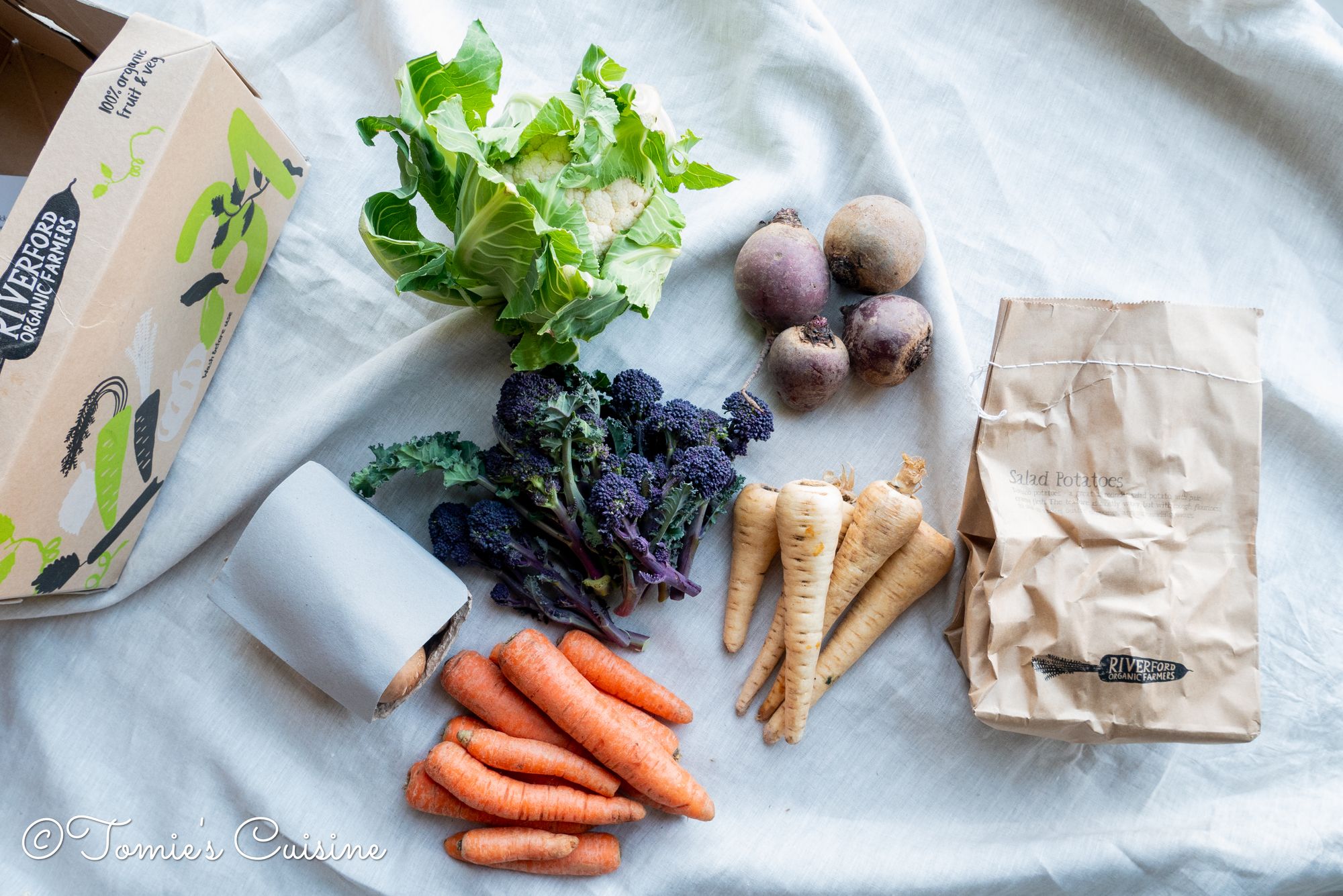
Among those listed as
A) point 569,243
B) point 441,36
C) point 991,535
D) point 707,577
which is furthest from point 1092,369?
point 441,36

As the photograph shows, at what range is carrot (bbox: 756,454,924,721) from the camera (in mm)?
1332

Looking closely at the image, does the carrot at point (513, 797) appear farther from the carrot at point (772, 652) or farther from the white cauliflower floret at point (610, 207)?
the white cauliflower floret at point (610, 207)

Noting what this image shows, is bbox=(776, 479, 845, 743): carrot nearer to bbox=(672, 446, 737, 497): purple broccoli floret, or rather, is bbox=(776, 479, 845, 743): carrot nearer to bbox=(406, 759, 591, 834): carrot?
bbox=(672, 446, 737, 497): purple broccoli floret

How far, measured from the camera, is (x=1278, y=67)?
1.45m

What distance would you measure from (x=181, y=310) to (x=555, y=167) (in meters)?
0.62

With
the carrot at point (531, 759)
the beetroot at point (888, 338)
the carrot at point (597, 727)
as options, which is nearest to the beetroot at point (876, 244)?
the beetroot at point (888, 338)

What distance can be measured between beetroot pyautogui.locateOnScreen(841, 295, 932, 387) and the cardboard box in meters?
1.00

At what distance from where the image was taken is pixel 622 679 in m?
1.38

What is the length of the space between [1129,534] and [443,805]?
1132mm

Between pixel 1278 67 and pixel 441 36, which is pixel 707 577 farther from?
pixel 1278 67

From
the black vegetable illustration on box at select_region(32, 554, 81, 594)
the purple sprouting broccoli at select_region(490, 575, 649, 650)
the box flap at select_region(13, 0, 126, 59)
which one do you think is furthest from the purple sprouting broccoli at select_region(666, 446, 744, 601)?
the box flap at select_region(13, 0, 126, 59)

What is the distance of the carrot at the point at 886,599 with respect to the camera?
134 centimetres

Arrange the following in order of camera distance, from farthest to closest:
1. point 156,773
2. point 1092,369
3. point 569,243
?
point 156,773, point 1092,369, point 569,243

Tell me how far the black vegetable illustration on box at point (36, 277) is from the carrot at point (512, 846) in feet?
3.05
